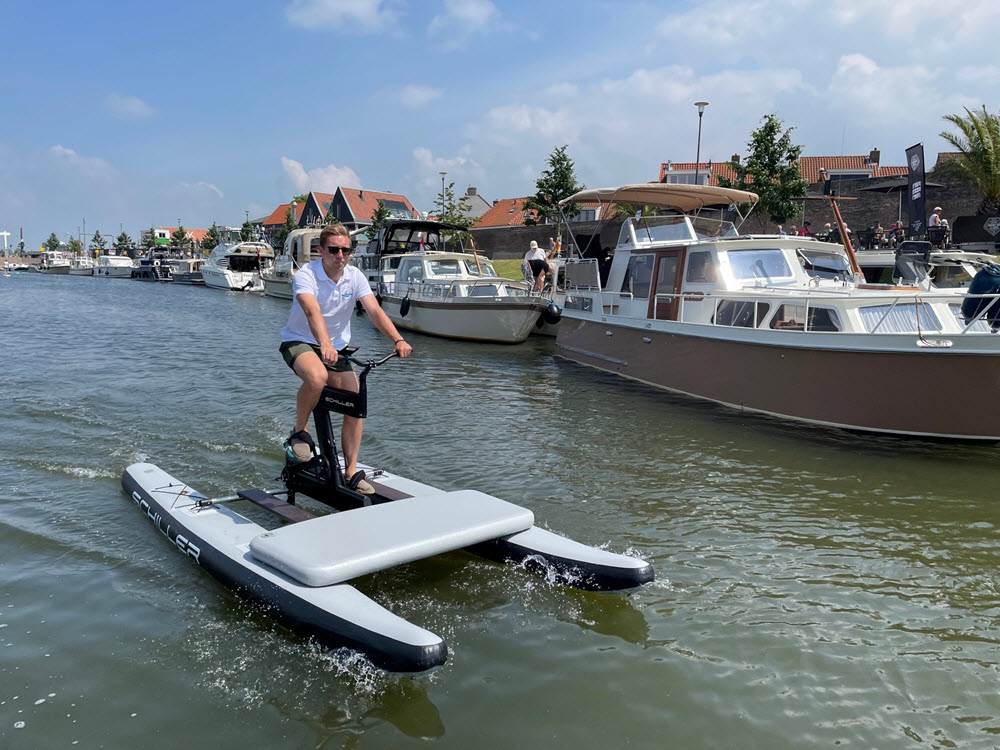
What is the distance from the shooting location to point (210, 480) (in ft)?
22.0

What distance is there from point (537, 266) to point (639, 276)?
7.31 metres

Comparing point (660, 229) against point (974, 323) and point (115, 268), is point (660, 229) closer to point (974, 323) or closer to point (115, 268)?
point (974, 323)

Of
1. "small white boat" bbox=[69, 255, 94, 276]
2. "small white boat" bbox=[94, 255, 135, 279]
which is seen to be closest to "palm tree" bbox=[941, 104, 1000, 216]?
"small white boat" bbox=[94, 255, 135, 279]

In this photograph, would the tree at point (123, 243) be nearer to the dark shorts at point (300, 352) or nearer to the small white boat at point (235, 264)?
the small white boat at point (235, 264)

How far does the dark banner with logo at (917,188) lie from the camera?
632 inches

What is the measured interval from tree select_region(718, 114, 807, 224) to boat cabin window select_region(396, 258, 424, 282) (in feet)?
42.0

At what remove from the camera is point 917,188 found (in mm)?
16422

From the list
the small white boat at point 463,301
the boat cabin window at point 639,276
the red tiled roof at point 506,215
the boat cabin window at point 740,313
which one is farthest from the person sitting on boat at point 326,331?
the red tiled roof at point 506,215

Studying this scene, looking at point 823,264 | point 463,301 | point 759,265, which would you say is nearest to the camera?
point 759,265

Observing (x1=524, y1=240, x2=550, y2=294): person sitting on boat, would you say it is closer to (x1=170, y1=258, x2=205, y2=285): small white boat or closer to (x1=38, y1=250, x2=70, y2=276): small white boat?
(x1=170, y1=258, x2=205, y2=285): small white boat

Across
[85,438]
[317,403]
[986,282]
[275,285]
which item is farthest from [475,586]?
[275,285]

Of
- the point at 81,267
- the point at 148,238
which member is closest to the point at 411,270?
the point at 81,267

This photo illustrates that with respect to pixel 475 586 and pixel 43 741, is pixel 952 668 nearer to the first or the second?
pixel 475 586

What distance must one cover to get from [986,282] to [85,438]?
1085 centimetres
